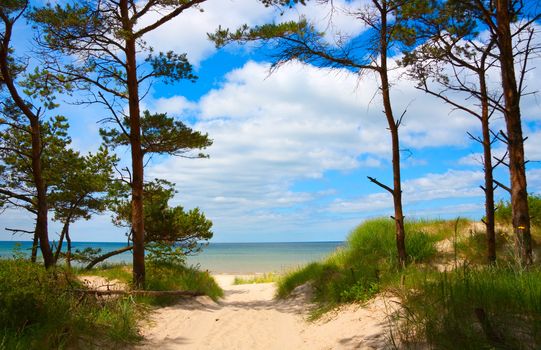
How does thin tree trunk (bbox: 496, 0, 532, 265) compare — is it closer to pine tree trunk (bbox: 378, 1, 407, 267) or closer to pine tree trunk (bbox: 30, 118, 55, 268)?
pine tree trunk (bbox: 378, 1, 407, 267)

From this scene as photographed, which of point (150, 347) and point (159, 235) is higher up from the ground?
point (159, 235)

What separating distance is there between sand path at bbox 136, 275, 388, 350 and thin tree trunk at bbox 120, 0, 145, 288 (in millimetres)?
1792

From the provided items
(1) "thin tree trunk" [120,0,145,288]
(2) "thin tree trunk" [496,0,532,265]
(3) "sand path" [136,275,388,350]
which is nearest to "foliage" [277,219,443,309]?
(3) "sand path" [136,275,388,350]

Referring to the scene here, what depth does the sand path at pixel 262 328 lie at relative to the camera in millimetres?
6043

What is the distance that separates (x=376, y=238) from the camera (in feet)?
41.9

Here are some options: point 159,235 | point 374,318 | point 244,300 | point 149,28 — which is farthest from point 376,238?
point 149,28

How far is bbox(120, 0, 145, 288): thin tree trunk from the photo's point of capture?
1062cm

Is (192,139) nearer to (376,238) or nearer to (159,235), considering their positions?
(159,235)

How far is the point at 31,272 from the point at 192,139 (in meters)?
6.90

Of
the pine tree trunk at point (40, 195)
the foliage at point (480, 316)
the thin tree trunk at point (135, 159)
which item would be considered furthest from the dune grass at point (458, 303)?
the pine tree trunk at point (40, 195)

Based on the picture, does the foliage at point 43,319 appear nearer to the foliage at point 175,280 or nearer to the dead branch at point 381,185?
the foliage at point 175,280

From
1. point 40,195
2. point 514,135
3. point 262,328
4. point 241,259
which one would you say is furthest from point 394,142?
point 241,259

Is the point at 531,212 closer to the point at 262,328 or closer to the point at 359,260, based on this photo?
the point at 359,260

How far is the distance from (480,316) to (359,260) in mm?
7446
